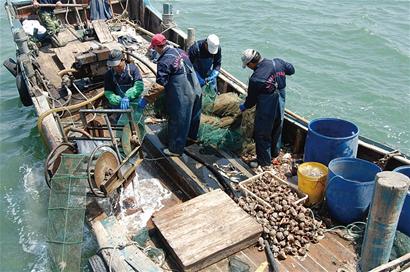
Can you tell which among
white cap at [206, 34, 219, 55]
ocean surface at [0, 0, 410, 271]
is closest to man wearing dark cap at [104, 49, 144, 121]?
white cap at [206, 34, 219, 55]

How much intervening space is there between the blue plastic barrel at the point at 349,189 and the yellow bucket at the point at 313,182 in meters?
0.18

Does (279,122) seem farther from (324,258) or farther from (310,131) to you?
(324,258)

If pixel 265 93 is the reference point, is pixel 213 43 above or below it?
above

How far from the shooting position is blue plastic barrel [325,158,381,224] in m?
4.71

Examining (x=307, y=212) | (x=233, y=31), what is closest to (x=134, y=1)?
(x=233, y=31)

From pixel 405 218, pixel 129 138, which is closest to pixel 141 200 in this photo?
pixel 129 138

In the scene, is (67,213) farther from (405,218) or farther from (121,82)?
(405,218)

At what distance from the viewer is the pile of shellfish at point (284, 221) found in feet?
15.3

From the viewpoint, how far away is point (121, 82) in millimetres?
6508

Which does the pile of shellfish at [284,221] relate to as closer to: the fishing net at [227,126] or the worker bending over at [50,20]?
the fishing net at [227,126]

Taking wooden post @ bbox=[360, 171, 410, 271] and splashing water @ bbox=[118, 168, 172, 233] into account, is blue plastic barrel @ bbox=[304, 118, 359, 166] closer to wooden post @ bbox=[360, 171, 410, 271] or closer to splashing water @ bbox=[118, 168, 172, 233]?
wooden post @ bbox=[360, 171, 410, 271]

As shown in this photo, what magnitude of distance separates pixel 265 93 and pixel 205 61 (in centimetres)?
201

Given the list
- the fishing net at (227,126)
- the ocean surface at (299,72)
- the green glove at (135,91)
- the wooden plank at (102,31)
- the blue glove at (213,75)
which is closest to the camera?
the green glove at (135,91)

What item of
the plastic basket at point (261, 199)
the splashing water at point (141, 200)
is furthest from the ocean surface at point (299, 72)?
the plastic basket at point (261, 199)
